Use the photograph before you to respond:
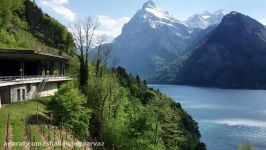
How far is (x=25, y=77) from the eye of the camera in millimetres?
76625

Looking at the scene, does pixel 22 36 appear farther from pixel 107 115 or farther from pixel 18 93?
pixel 18 93

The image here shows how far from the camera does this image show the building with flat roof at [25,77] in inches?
2662

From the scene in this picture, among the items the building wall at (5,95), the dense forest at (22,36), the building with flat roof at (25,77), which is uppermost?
the dense forest at (22,36)

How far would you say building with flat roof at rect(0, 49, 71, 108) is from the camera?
67.6m

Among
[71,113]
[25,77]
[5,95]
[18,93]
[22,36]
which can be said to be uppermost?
[22,36]

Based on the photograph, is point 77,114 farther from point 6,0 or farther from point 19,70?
point 6,0

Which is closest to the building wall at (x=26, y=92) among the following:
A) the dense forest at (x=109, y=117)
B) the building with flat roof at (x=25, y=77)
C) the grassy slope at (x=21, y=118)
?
the building with flat roof at (x=25, y=77)

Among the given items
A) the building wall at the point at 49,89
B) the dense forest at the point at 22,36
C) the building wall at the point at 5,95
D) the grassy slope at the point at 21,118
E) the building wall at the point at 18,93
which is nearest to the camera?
the grassy slope at the point at 21,118

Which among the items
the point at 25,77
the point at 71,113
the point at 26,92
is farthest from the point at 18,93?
the point at 71,113

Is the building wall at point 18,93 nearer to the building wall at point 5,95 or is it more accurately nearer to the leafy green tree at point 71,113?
the building wall at point 5,95

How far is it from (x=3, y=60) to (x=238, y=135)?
10396cm

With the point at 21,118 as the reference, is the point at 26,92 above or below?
above

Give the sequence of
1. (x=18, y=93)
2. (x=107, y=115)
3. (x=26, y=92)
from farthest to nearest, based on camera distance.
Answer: (x=107, y=115), (x=26, y=92), (x=18, y=93)

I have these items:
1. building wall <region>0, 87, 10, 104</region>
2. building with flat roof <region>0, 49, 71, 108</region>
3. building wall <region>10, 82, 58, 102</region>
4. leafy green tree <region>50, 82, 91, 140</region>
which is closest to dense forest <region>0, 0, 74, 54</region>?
building with flat roof <region>0, 49, 71, 108</region>
